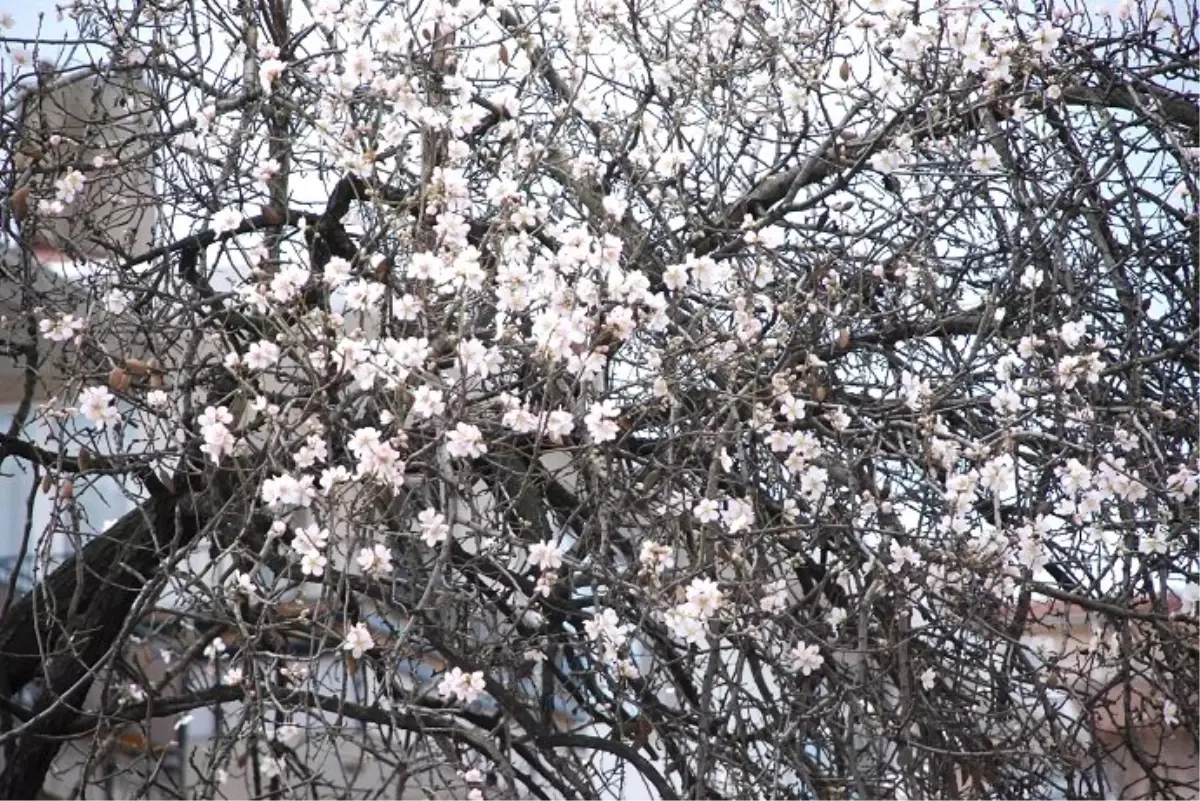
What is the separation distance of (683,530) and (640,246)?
65 centimetres

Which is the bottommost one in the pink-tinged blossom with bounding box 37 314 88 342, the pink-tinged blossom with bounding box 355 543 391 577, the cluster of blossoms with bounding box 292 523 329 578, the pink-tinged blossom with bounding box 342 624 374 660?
the pink-tinged blossom with bounding box 342 624 374 660

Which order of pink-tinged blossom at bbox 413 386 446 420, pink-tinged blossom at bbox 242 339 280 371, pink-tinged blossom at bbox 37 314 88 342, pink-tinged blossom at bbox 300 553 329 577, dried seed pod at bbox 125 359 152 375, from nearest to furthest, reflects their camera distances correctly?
pink-tinged blossom at bbox 413 386 446 420
pink-tinged blossom at bbox 300 553 329 577
pink-tinged blossom at bbox 242 339 280 371
dried seed pod at bbox 125 359 152 375
pink-tinged blossom at bbox 37 314 88 342

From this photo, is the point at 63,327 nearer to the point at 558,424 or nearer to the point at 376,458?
the point at 376,458

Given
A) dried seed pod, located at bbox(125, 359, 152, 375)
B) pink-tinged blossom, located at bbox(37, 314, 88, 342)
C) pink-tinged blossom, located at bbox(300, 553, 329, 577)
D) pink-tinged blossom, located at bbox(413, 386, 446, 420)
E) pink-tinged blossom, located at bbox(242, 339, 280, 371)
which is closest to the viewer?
pink-tinged blossom, located at bbox(413, 386, 446, 420)

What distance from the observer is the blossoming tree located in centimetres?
319

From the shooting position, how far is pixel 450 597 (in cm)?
319

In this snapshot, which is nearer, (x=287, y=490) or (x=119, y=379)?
(x=287, y=490)

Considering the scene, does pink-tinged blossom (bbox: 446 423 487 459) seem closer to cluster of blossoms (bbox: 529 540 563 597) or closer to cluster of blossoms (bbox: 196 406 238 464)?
cluster of blossoms (bbox: 529 540 563 597)

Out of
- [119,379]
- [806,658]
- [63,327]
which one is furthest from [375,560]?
[63,327]

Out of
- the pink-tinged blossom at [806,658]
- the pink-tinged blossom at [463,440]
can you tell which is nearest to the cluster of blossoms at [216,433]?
the pink-tinged blossom at [463,440]

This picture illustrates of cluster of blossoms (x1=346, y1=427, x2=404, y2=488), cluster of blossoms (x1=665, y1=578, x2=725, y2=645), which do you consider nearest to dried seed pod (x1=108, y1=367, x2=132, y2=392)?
cluster of blossoms (x1=346, y1=427, x2=404, y2=488)

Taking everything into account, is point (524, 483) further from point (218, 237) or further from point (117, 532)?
point (117, 532)

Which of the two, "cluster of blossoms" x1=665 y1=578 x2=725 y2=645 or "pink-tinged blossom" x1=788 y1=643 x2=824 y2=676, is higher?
"pink-tinged blossom" x1=788 y1=643 x2=824 y2=676

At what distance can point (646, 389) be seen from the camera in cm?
370
